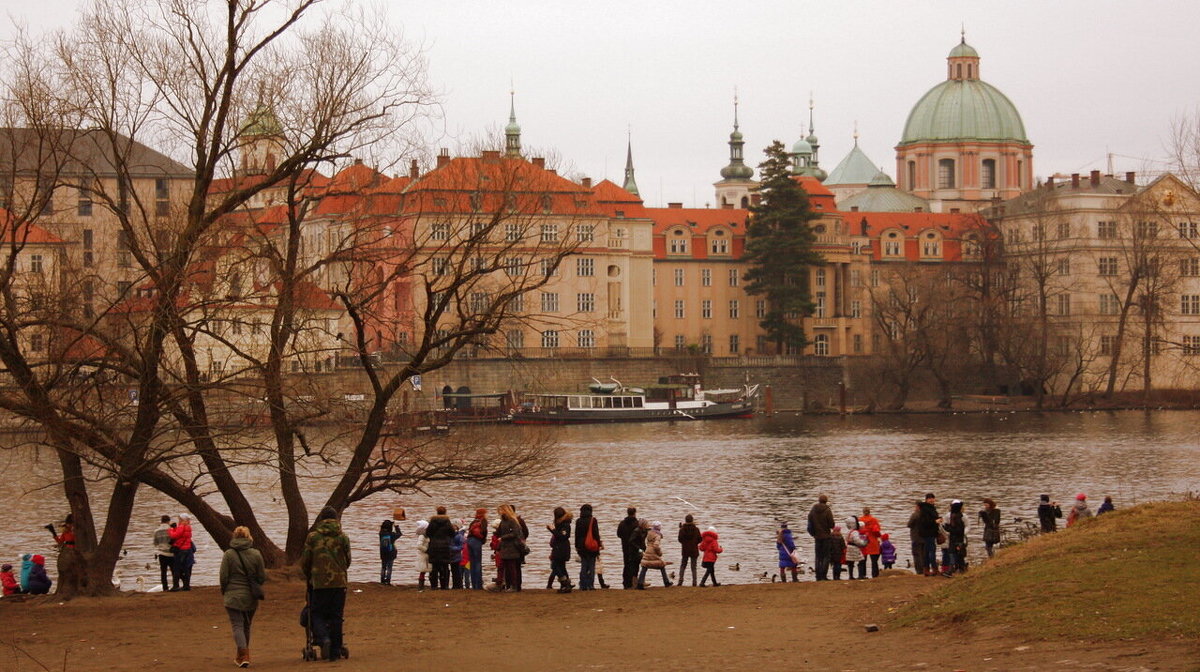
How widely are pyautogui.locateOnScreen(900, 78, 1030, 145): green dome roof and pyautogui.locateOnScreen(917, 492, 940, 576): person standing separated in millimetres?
123989

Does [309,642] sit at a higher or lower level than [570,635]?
higher

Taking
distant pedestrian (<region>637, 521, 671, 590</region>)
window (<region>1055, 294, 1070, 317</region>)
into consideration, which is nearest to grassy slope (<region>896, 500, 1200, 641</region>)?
distant pedestrian (<region>637, 521, 671, 590</region>)

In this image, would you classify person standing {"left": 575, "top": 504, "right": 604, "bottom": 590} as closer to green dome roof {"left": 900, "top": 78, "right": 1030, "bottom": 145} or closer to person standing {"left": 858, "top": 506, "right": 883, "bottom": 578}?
person standing {"left": 858, "top": 506, "right": 883, "bottom": 578}

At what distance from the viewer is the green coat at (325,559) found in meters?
20.4

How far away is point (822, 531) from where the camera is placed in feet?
100

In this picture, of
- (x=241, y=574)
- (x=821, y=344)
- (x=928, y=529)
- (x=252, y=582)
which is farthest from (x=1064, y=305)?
(x=241, y=574)

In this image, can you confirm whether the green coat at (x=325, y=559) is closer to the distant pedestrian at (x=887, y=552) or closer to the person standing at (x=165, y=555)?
the person standing at (x=165, y=555)

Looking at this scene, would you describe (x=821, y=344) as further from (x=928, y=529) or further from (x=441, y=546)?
(x=441, y=546)

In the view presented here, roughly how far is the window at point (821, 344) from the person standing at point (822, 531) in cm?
9237

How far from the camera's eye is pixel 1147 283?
106938mm

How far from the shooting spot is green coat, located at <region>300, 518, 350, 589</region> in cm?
2036

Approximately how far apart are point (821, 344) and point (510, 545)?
95.9 meters

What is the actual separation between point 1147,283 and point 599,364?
31.9 m

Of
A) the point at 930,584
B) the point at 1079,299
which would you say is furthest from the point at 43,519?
the point at 1079,299
